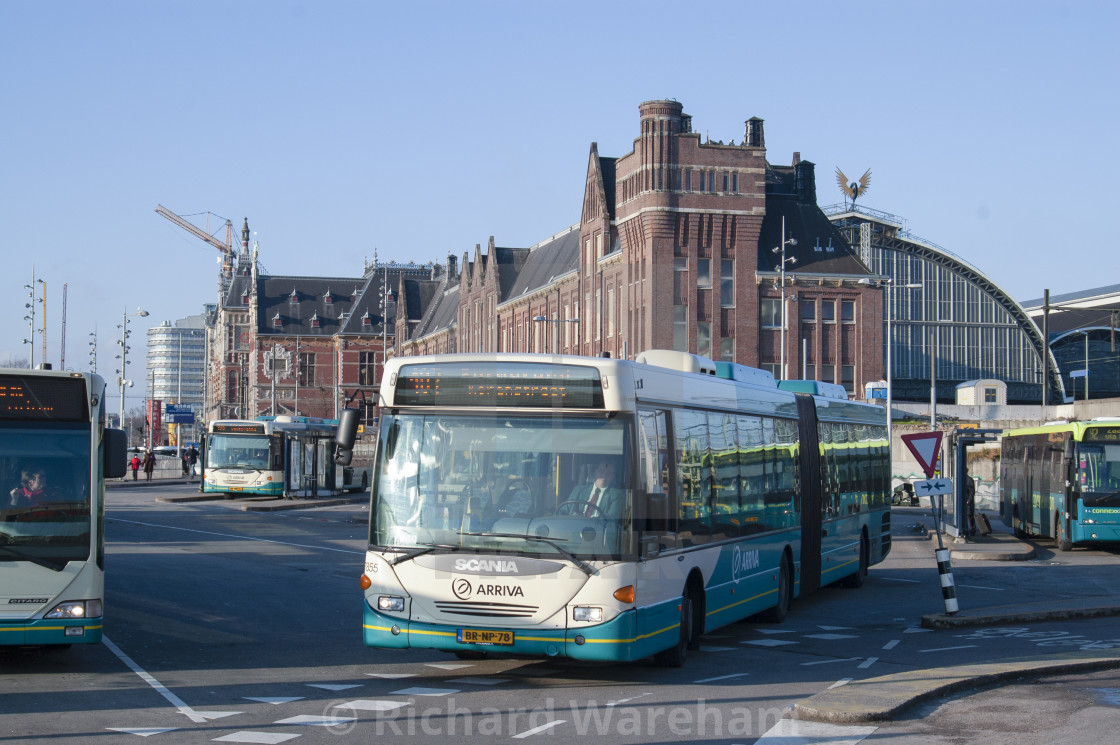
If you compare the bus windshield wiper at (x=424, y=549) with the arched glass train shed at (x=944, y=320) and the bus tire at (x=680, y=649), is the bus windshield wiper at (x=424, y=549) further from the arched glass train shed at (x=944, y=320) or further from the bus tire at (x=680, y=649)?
the arched glass train shed at (x=944, y=320)

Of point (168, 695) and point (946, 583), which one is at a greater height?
point (946, 583)

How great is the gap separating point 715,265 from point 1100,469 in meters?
41.1

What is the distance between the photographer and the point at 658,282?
2552 inches

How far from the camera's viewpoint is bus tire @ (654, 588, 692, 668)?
11430 millimetres

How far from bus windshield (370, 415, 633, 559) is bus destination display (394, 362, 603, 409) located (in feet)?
0.49

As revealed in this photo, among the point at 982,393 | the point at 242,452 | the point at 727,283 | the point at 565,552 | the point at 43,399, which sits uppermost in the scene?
the point at 727,283

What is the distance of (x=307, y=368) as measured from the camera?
12169 centimetres

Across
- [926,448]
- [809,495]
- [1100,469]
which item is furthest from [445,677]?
[1100,469]

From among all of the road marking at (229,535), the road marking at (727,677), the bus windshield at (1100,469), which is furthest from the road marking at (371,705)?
the bus windshield at (1100,469)

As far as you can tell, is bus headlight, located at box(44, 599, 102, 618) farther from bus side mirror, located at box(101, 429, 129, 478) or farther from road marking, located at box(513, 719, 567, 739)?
road marking, located at box(513, 719, 567, 739)

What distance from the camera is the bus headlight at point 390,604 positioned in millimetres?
10430

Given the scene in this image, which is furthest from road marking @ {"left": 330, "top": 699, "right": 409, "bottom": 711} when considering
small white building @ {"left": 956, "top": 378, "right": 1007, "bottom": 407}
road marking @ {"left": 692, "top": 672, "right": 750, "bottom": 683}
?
small white building @ {"left": 956, "top": 378, "right": 1007, "bottom": 407}

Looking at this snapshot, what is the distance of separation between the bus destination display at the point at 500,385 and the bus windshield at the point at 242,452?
36.9m

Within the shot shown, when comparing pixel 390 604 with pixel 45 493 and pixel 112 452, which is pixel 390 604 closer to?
pixel 112 452
